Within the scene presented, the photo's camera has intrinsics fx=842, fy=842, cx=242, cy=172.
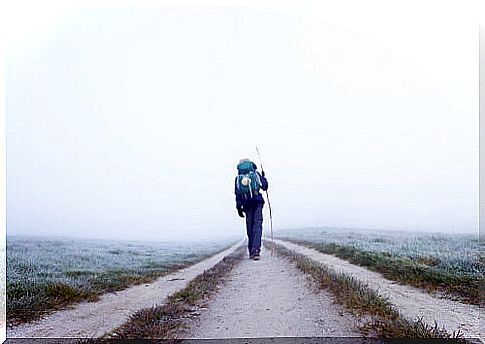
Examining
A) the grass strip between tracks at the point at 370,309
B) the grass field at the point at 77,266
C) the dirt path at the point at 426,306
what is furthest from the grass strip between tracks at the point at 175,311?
the dirt path at the point at 426,306

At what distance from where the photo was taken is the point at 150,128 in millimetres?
8648

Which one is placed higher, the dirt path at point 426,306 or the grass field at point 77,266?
the grass field at point 77,266

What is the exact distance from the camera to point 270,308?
7.84m

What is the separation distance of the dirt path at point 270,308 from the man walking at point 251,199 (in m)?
0.23

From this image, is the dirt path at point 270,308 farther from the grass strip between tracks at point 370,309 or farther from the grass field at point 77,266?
the grass field at point 77,266

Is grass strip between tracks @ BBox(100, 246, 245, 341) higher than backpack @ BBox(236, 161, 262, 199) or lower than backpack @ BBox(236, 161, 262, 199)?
lower

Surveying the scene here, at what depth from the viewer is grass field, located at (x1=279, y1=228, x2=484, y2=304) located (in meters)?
7.75

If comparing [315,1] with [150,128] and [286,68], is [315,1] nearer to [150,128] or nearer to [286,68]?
[286,68]

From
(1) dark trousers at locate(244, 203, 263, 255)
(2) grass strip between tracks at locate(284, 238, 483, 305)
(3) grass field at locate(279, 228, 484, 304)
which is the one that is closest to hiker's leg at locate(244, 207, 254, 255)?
(1) dark trousers at locate(244, 203, 263, 255)

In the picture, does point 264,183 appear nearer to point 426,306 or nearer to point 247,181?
point 247,181

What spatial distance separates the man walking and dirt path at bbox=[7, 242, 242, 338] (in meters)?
0.63

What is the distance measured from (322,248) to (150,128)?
7.01 feet

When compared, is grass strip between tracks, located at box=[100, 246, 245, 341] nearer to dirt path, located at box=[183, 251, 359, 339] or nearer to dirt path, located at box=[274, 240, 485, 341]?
dirt path, located at box=[183, 251, 359, 339]

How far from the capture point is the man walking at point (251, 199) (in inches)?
335
